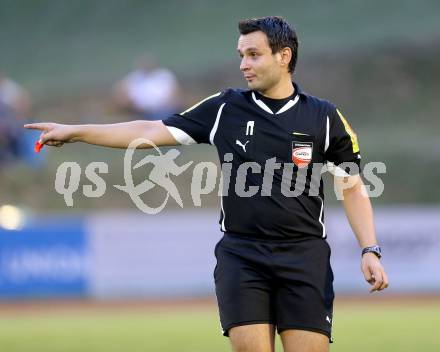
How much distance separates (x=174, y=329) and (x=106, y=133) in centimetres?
677

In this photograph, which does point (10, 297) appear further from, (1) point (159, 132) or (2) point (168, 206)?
(1) point (159, 132)

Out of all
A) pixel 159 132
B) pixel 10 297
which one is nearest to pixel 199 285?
pixel 10 297

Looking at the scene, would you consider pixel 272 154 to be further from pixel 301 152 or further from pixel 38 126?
pixel 38 126

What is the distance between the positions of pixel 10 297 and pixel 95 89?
43.5ft

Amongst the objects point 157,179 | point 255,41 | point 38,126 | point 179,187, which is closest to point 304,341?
point 255,41

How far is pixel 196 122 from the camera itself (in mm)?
5660

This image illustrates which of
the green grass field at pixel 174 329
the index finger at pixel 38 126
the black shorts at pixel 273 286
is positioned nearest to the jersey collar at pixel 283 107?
the black shorts at pixel 273 286

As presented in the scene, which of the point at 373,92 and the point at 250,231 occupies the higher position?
the point at 373,92

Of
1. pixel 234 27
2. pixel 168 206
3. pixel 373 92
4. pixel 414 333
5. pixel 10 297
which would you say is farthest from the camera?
pixel 234 27

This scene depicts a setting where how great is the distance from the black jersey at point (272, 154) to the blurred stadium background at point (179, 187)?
175 inches

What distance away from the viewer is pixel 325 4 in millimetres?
32594

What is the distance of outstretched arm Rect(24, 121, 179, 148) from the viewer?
542cm

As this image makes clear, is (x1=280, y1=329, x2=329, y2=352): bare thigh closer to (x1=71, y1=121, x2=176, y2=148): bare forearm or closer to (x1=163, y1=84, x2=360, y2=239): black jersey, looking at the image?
(x1=163, y1=84, x2=360, y2=239): black jersey

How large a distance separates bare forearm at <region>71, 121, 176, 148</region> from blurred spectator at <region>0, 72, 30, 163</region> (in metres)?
13.2
